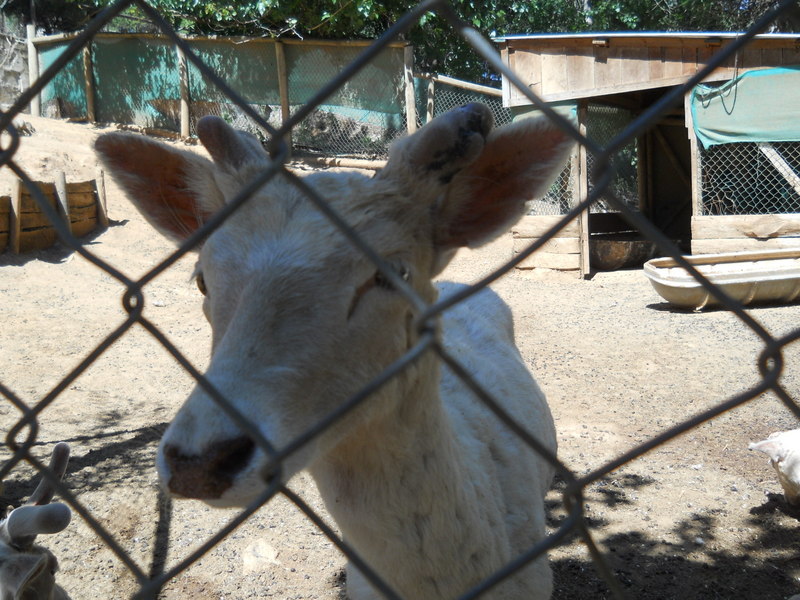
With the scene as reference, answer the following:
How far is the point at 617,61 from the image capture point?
34.7 ft

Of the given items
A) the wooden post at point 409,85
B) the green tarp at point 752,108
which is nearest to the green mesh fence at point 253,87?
the wooden post at point 409,85

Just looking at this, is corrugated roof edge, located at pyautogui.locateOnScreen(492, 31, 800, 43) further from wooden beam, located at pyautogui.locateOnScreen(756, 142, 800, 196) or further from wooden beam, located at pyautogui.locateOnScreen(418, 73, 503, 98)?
wooden beam, located at pyautogui.locateOnScreen(756, 142, 800, 196)

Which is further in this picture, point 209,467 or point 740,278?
point 740,278

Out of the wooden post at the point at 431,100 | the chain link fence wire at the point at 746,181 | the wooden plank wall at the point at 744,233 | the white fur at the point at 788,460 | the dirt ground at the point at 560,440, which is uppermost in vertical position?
the wooden post at the point at 431,100

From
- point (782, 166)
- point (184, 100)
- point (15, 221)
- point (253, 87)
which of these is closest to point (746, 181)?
point (782, 166)

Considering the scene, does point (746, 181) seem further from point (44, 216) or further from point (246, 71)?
point (44, 216)

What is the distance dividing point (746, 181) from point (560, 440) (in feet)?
24.6

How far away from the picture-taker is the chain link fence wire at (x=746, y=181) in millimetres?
10742

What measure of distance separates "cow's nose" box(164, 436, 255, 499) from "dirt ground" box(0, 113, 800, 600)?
0.92ft

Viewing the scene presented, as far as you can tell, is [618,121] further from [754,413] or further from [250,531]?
[250,531]

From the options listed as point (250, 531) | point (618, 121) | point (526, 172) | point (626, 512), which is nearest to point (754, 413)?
point (626, 512)

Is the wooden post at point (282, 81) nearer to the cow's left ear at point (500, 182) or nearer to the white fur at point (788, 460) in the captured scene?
the white fur at point (788, 460)

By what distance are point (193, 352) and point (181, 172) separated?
18.6 ft

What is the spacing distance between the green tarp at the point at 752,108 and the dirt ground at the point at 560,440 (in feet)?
8.55
